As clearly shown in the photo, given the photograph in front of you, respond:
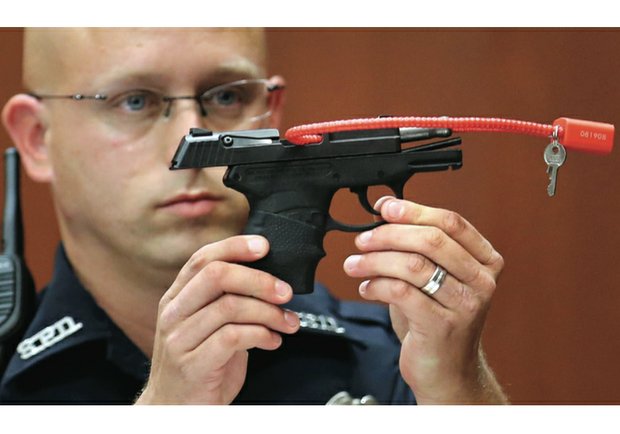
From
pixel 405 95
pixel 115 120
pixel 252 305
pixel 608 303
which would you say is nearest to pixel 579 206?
pixel 608 303

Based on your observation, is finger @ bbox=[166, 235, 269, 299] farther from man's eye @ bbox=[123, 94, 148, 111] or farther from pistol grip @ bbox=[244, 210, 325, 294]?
man's eye @ bbox=[123, 94, 148, 111]

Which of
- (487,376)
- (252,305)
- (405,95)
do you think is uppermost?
(405,95)

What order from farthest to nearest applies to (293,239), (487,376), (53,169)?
(53,169) → (487,376) → (293,239)

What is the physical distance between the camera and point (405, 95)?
4.23ft

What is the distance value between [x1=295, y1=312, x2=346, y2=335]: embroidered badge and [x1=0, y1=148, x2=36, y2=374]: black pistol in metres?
0.42

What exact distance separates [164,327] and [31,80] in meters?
0.53

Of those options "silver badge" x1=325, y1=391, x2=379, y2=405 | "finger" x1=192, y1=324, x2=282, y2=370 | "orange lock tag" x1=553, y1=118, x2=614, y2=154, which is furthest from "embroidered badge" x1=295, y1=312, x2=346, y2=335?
"orange lock tag" x1=553, y1=118, x2=614, y2=154

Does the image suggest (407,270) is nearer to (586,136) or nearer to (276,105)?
(586,136)

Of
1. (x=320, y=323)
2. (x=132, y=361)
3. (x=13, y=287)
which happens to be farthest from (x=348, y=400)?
(x=13, y=287)

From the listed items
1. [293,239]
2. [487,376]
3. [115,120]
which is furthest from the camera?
[115,120]

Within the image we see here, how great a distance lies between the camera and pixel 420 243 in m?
0.98

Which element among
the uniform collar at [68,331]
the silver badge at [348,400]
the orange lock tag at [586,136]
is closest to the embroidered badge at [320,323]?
the silver badge at [348,400]

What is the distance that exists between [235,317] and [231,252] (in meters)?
0.08

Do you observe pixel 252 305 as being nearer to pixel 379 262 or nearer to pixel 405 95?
pixel 379 262
